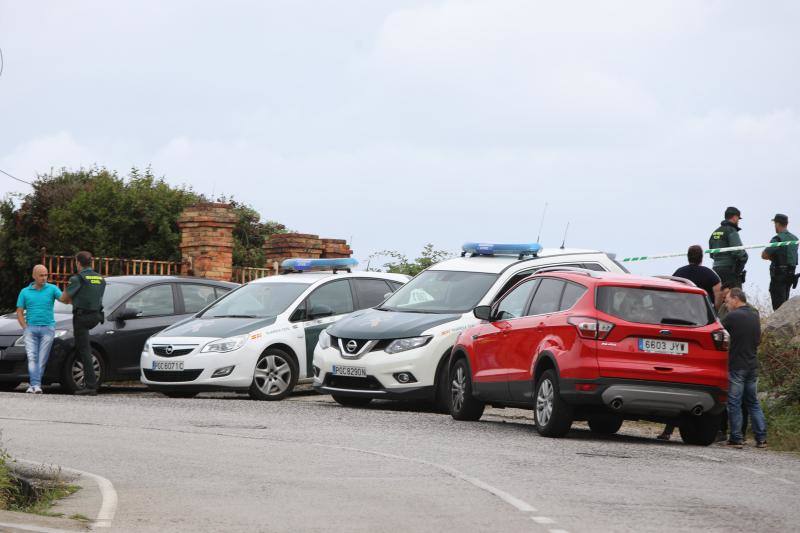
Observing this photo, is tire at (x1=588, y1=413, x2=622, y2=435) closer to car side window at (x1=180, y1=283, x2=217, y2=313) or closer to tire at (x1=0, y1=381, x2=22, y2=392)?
car side window at (x1=180, y1=283, x2=217, y2=313)

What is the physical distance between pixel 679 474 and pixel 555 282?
3696mm

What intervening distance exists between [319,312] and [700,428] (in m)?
6.67

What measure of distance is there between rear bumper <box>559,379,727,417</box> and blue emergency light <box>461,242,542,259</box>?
179 inches

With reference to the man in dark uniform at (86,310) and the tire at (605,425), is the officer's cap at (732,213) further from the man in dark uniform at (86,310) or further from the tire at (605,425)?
the man in dark uniform at (86,310)

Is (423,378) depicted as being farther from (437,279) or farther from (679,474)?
(679,474)

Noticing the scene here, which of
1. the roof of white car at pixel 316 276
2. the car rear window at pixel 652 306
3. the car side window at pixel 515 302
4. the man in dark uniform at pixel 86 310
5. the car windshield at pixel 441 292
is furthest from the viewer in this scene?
the roof of white car at pixel 316 276

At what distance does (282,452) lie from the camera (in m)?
11.8

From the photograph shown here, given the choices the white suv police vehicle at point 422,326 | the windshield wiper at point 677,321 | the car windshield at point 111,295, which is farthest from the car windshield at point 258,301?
the windshield wiper at point 677,321

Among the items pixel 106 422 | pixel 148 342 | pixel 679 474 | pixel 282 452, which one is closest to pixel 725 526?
pixel 679 474

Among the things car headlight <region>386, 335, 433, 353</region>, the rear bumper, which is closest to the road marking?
the rear bumper

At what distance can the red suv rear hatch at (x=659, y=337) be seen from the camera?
43.5 ft

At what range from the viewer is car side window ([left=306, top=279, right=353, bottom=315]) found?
1939 cm

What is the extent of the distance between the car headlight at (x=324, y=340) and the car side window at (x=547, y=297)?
3594 mm

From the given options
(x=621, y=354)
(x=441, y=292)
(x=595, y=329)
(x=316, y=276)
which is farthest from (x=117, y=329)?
(x=621, y=354)
